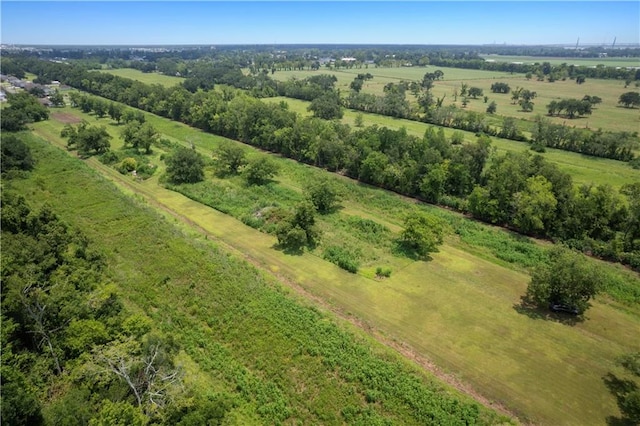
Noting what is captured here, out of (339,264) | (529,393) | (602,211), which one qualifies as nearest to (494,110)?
(602,211)

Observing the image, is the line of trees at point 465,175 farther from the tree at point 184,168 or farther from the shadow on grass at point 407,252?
the tree at point 184,168

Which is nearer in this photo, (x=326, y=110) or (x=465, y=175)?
(x=465, y=175)

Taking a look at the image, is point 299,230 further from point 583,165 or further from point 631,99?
point 631,99

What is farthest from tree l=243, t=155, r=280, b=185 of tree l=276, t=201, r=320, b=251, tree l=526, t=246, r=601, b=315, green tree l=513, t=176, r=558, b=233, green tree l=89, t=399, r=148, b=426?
green tree l=89, t=399, r=148, b=426

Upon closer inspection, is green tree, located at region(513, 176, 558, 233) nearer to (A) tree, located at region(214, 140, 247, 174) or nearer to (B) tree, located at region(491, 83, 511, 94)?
(A) tree, located at region(214, 140, 247, 174)

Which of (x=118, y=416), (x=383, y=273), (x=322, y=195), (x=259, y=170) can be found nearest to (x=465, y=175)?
(x=322, y=195)

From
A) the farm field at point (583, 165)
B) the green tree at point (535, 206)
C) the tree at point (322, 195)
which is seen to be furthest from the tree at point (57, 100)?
the green tree at point (535, 206)
